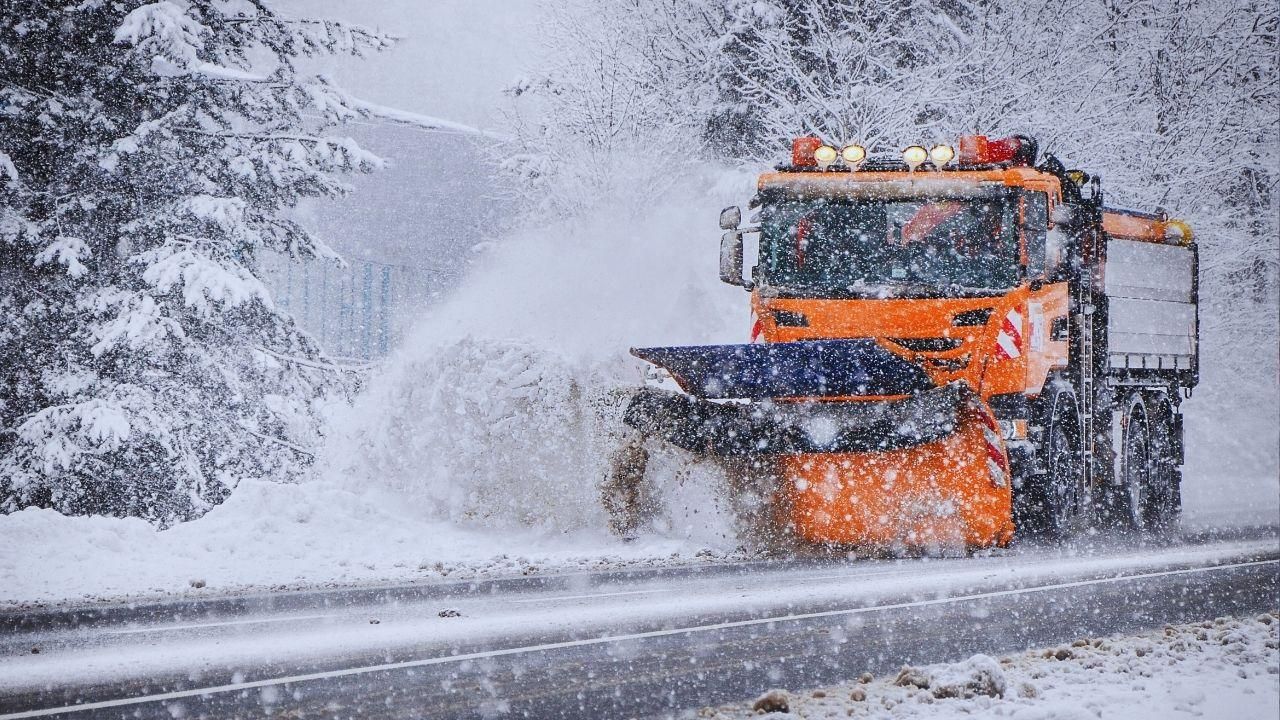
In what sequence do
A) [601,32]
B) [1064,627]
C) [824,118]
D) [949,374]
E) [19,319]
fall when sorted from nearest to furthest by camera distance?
1. [1064,627]
2. [949,374]
3. [19,319]
4. [824,118]
5. [601,32]

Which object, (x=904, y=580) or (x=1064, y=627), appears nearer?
(x=1064, y=627)

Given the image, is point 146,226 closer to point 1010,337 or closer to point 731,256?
point 731,256

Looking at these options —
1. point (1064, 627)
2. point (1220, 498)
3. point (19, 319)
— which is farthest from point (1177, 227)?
point (19, 319)

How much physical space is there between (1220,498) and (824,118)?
8.76m

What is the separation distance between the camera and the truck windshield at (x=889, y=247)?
9.41 m

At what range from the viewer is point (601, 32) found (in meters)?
20.5

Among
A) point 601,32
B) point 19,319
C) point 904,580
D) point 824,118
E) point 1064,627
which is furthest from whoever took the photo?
point 601,32

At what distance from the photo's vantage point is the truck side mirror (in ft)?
32.1

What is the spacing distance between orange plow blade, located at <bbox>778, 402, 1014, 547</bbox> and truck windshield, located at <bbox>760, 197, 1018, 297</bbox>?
1.25 m

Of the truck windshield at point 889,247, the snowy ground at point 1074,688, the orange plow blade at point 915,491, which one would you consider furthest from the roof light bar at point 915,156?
the snowy ground at point 1074,688

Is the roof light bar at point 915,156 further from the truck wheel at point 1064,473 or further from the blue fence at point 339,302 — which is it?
the blue fence at point 339,302

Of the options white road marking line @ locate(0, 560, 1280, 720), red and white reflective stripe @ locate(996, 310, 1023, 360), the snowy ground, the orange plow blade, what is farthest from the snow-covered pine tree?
the snowy ground

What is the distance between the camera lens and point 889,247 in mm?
9688

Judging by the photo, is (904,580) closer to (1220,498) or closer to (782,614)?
(782,614)
